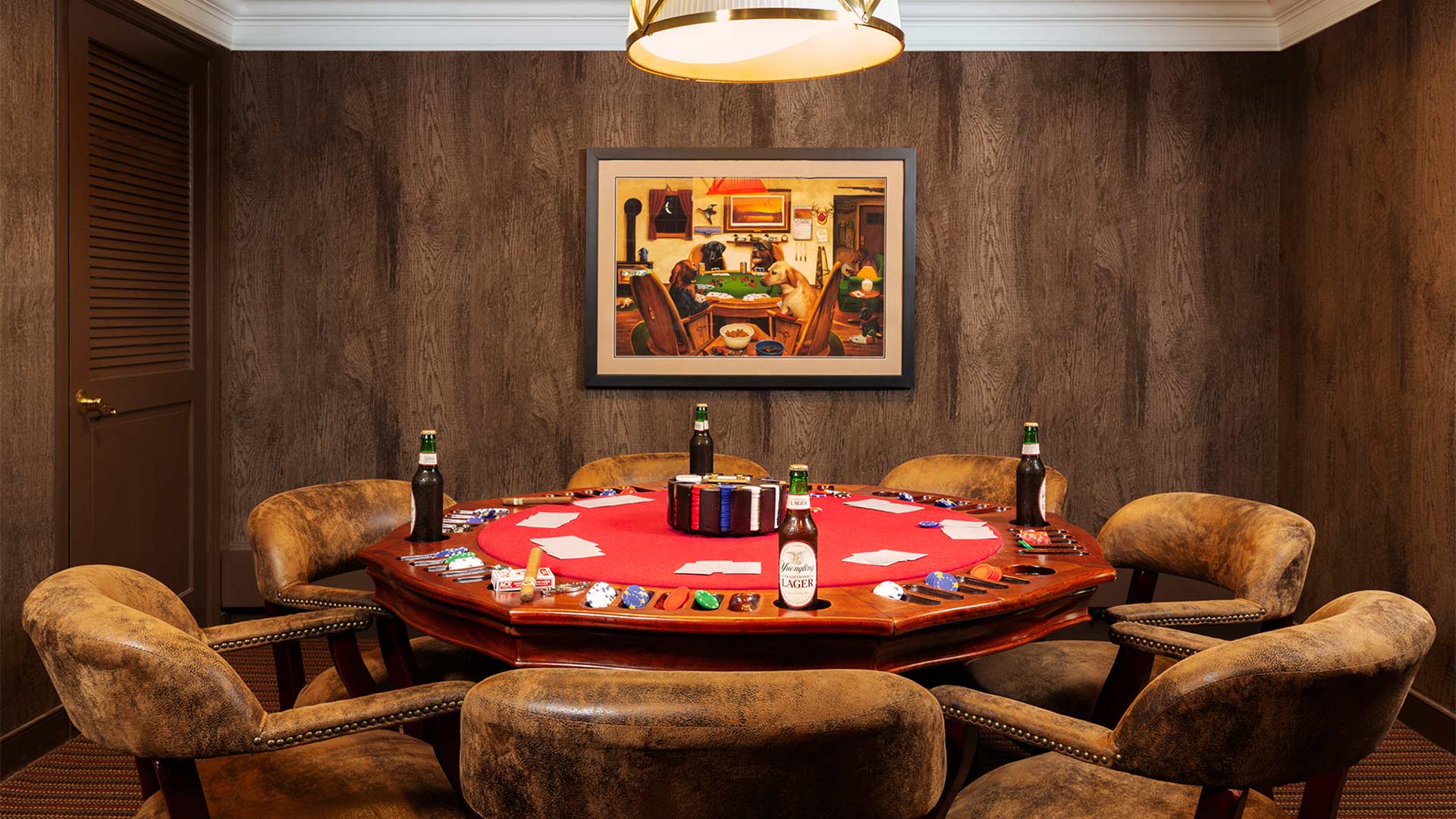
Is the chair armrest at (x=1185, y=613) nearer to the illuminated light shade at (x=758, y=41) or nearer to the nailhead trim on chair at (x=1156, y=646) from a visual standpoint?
the nailhead trim on chair at (x=1156, y=646)

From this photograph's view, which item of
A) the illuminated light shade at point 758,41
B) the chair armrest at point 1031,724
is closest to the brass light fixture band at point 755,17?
the illuminated light shade at point 758,41

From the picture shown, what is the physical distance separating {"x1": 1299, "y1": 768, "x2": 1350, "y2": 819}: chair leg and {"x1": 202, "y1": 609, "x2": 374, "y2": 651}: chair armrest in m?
1.83

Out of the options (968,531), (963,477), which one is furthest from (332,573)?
(963,477)

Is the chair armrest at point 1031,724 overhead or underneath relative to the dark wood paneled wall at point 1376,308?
underneath

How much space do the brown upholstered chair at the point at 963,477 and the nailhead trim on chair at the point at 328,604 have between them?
6.23ft

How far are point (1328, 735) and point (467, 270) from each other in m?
3.98

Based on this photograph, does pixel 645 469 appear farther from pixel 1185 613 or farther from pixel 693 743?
pixel 693 743

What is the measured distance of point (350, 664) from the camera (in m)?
2.32

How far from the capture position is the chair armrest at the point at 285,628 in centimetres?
221

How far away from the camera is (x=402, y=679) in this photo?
2.45m

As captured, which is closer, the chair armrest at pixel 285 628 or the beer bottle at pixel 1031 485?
the chair armrest at pixel 285 628

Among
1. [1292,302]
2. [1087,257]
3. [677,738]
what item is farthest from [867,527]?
[1292,302]

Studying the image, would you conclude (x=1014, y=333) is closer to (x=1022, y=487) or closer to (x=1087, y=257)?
(x=1087, y=257)

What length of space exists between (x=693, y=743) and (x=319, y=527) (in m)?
1.87
